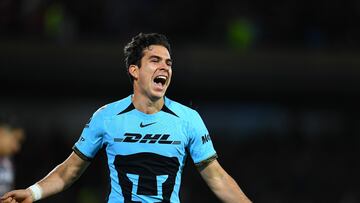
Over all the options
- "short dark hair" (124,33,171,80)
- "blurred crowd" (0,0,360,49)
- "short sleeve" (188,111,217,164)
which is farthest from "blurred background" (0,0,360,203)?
"short sleeve" (188,111,217,164)

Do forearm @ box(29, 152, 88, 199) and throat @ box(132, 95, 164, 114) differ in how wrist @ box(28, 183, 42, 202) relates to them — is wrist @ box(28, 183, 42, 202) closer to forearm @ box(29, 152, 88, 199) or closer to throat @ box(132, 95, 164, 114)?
forearm @ box(29, 152, 88, 199)

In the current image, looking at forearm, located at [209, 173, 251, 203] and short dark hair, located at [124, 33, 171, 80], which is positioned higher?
short dark hair, located at [124, 33, 171, 80]

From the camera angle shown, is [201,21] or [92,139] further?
[201,21]

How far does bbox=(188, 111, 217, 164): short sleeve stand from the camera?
5434mm

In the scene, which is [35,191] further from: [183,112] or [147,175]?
[183,112]

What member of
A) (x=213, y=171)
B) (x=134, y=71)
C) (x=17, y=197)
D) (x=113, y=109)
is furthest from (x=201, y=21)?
(x=17, y=197)

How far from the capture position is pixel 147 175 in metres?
5.35

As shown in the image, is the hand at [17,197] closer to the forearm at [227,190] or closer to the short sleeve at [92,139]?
→ the short sleeve at [92,139]

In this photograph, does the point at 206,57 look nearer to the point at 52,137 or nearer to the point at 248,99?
the point at 248,99

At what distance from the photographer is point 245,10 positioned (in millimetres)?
13836

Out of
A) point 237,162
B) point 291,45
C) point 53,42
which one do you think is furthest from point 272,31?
point 53,42

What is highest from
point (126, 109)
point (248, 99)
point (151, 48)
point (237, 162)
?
point (151, 48)

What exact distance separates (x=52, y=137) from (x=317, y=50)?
5.29 metres

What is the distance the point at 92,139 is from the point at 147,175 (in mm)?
516
